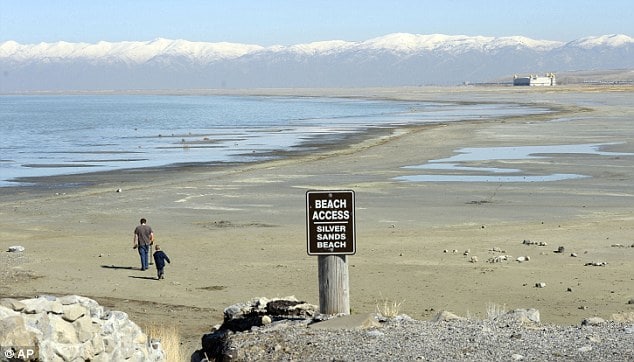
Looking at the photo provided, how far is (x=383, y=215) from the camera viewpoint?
26.8 m

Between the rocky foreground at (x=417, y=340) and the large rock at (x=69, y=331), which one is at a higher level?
the large rock at (x=69, y=331)

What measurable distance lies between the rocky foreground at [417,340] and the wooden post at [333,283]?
263 mm

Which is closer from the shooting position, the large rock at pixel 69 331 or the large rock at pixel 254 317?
the large rock at pixel 69 331

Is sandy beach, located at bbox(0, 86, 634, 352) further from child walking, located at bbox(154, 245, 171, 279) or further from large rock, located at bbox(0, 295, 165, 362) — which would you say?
large rock, located at bbox(0, 295, 165, 362)

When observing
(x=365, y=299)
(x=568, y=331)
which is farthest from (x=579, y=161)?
(x=568, y=331)

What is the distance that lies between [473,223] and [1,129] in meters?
68.1

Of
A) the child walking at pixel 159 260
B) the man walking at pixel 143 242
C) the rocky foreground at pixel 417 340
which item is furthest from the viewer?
the man walking at pixel 143 242

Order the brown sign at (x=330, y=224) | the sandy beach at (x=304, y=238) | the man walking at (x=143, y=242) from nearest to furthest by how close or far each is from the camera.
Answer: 1. the brown sign at (x=330, y=224)
2. the sandy beach at (x=304, y=238)
3. the man walking at (x=143, y=242)

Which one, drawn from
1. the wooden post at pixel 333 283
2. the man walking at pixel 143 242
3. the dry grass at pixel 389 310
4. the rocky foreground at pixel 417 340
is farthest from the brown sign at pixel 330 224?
the man walking at pixel 143 242

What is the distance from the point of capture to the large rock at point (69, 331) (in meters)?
8.04

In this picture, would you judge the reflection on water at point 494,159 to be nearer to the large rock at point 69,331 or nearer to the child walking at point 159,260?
the child walking at point 159,260

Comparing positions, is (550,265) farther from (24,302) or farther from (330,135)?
(330,135)

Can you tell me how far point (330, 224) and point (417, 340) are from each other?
152 cm

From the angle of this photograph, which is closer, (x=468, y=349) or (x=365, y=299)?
(x=468, y=349)
